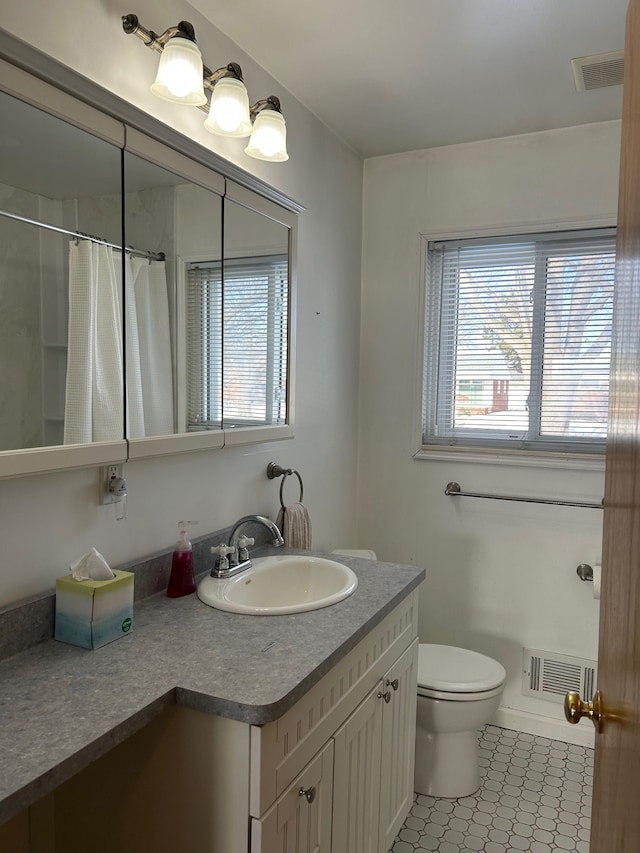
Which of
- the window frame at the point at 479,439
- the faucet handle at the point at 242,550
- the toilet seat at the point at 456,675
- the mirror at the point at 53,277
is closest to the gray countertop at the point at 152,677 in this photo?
the faucet handle at the point at 242,550

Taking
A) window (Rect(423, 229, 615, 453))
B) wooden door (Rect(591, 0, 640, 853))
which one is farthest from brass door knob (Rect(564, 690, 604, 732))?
window (Rect(423, 229, 615, 453))

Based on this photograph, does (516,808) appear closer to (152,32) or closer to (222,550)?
(222,550)

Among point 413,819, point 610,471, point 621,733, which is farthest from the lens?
point 413,819

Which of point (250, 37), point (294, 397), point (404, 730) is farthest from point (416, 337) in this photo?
point (404, 730)

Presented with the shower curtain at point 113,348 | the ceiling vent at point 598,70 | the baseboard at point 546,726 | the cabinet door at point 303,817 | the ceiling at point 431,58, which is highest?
the ceiling at point 431,58

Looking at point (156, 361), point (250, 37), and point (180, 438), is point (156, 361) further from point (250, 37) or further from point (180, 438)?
point (250, 37)

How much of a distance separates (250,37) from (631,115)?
4.76 feet

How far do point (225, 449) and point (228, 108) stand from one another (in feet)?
3.12

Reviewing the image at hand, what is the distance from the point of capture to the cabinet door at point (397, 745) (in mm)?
1728

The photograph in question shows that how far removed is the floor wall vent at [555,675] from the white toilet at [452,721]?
394 mm

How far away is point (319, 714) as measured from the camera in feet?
4.32

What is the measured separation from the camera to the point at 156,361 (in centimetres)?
154

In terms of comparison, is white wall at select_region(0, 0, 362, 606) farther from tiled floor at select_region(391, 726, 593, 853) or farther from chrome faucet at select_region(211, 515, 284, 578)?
tiled floor at select_region(391, 726, 593, 853)

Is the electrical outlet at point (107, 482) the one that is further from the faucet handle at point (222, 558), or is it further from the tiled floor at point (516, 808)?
the tiled floor at point (516, 808)
